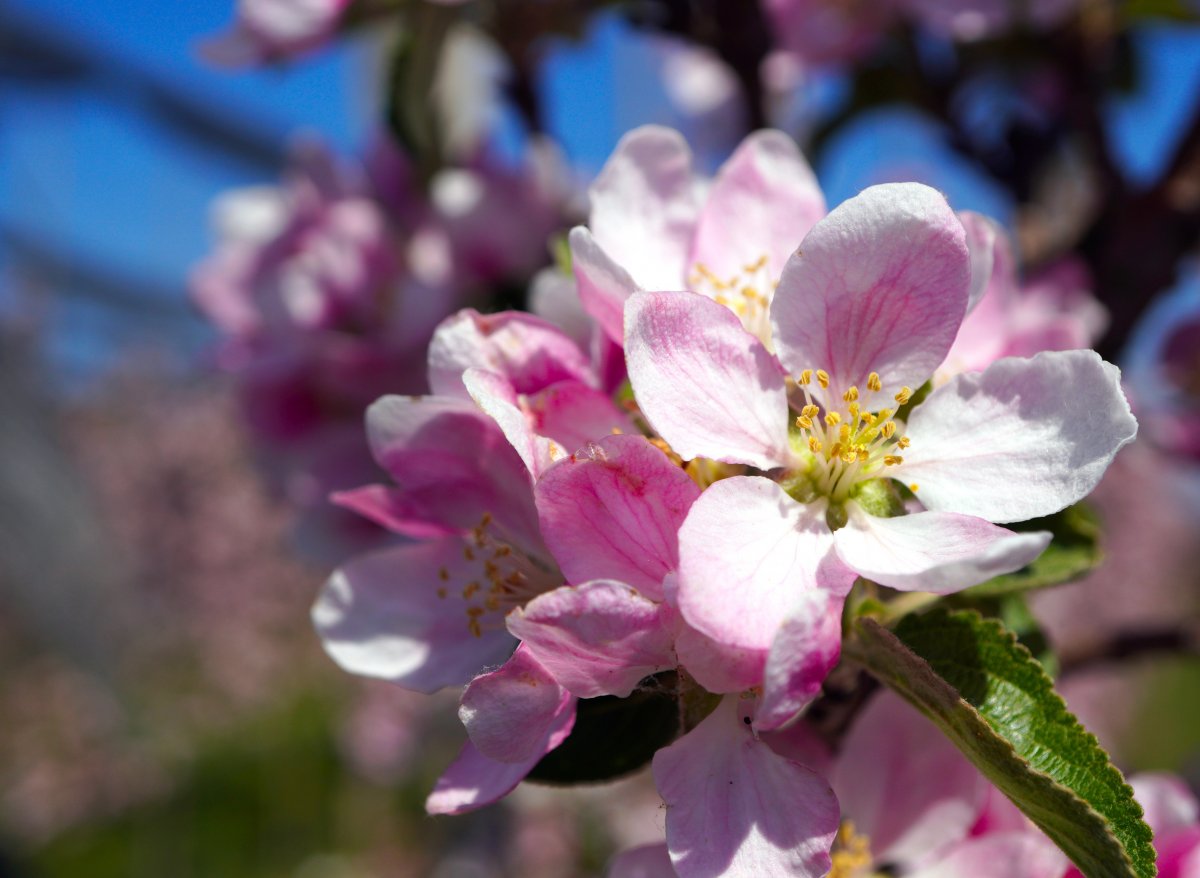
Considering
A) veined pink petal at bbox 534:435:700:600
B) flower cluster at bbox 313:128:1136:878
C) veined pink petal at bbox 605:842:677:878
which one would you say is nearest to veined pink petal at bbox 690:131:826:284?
flower cluster at bbox 313:128:1136:878

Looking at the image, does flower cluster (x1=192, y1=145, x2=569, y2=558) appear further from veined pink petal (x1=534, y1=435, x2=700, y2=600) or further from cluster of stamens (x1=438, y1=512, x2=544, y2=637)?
veined pink petal (x1=534, y1=435, x2=700, y2=600)

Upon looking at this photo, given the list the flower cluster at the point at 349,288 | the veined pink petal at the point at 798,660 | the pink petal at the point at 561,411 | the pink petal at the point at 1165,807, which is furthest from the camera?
the flower cluster at the point at 349,288

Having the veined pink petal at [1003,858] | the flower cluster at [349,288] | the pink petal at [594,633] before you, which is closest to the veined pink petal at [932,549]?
the pink petal at [594,633]

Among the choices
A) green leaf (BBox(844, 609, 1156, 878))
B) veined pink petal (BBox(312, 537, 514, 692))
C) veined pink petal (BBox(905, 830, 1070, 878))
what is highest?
green leaf (BBox(844, 609, 1156, 878))

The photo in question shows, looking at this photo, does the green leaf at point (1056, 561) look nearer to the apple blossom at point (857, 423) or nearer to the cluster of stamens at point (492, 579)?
the apple blossom at point (857, 423)

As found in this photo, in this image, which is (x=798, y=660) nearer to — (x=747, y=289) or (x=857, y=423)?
(x=857, y=423)

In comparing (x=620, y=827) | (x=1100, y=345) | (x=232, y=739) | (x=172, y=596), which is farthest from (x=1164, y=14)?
(x=232, y=739)
